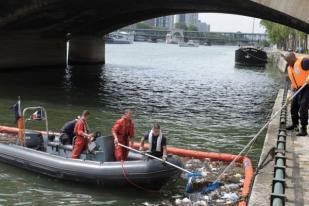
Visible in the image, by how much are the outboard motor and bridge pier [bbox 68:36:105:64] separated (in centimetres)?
4202

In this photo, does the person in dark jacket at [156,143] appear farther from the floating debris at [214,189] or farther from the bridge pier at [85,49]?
the bridge pier at [85,49]

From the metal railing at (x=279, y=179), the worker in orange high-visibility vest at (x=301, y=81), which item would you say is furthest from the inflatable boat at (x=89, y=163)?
the worker in orange high-visibility vest at (x=301, y=81)

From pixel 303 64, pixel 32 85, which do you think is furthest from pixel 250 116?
pixel 32 85

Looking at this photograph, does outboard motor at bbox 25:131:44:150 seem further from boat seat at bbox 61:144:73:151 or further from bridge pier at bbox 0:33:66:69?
bridge pier at bbox 0:33:66:69

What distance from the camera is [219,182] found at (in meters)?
11.3

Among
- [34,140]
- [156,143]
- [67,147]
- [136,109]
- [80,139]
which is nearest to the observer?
[156,143]

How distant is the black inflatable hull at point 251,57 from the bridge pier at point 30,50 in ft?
103

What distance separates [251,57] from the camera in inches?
2886

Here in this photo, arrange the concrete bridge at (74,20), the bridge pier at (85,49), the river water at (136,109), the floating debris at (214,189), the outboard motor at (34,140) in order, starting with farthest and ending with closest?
the bridge pier at (85,49) → the concrete bridge at (74,20) → the outboard motor at (34,140) → the river water at (136,109) → the floating debris at (214,189)

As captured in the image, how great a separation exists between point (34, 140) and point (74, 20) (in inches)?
1171

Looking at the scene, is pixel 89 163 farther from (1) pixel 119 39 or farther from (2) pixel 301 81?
(1) pixel 119 39

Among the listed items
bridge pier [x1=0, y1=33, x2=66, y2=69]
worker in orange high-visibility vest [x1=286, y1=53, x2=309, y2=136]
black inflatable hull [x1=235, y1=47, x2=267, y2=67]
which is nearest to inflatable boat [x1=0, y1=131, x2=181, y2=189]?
worker in orange high-visibility vest [x1=286, y1=53, x2=309, y2=136]

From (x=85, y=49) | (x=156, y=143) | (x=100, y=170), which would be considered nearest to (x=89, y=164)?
(x=100, y=170)

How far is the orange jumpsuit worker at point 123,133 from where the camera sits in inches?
464
